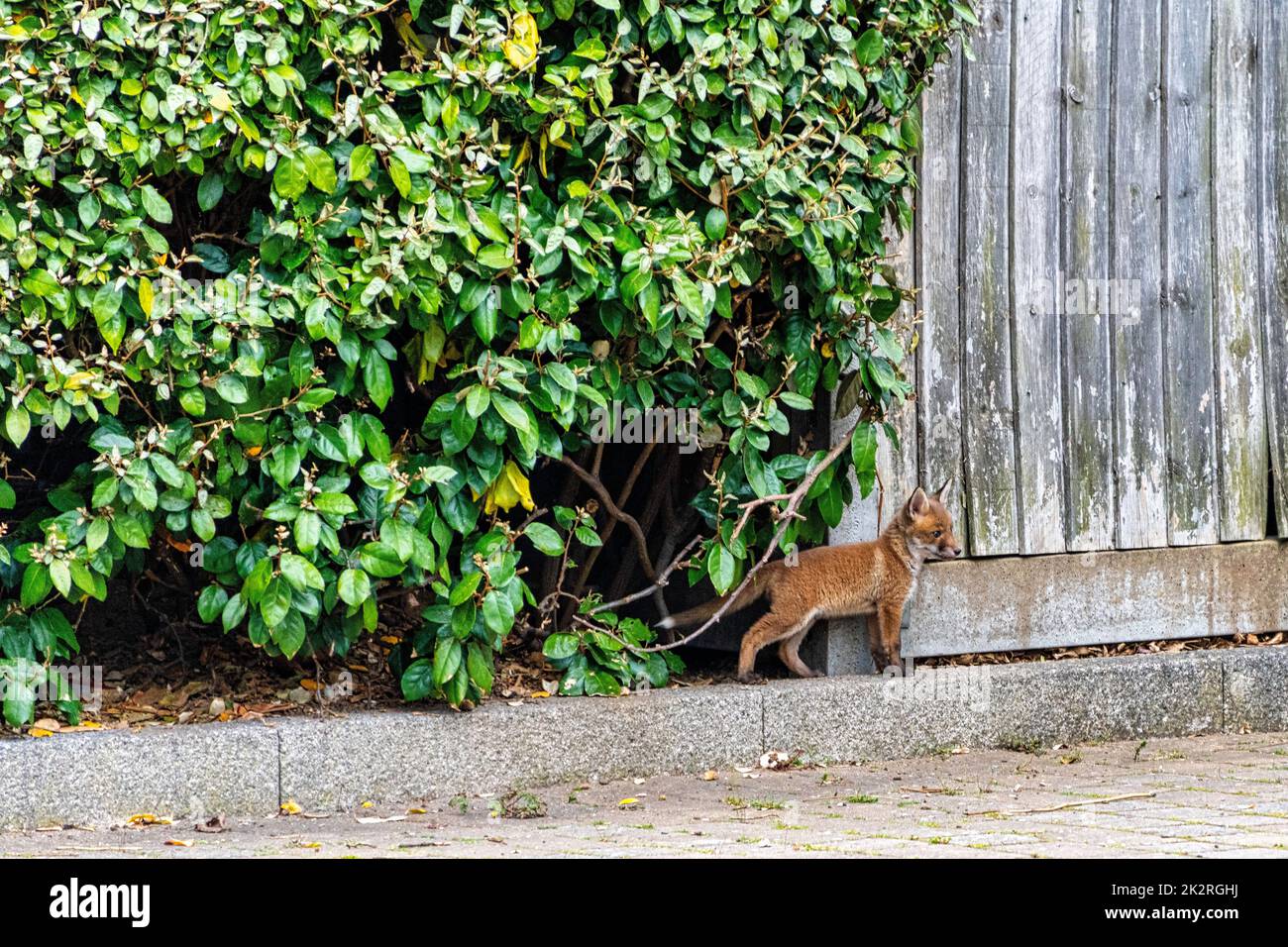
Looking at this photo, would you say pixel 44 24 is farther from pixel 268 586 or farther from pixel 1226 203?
pixel 1226 203

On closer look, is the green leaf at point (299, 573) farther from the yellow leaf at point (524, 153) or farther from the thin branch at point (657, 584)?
the yellow leaf at point (524, 153)

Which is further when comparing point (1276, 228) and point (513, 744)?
point (1276, 228)

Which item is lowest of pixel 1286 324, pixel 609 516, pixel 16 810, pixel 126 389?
pixel 16 810

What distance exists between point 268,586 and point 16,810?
1.05 metres

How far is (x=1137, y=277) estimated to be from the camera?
695 centimetres

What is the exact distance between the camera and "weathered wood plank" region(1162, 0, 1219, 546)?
7004 millimetres

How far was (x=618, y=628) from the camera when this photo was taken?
6.10m

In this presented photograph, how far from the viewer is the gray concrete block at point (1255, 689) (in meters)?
6.86

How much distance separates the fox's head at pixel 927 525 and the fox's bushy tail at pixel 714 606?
0.64 m

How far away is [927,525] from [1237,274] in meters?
2.10

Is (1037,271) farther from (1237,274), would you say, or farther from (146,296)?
(146,296)

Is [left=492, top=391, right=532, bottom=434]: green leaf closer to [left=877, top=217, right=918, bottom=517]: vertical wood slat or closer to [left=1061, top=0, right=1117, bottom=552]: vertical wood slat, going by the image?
[left=877, top=217, right=918, bottom=517]: vertical wood slat

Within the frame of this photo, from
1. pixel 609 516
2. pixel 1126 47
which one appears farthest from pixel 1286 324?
pixel 609 516

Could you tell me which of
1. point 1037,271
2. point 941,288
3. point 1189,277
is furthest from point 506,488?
point 1189,277
